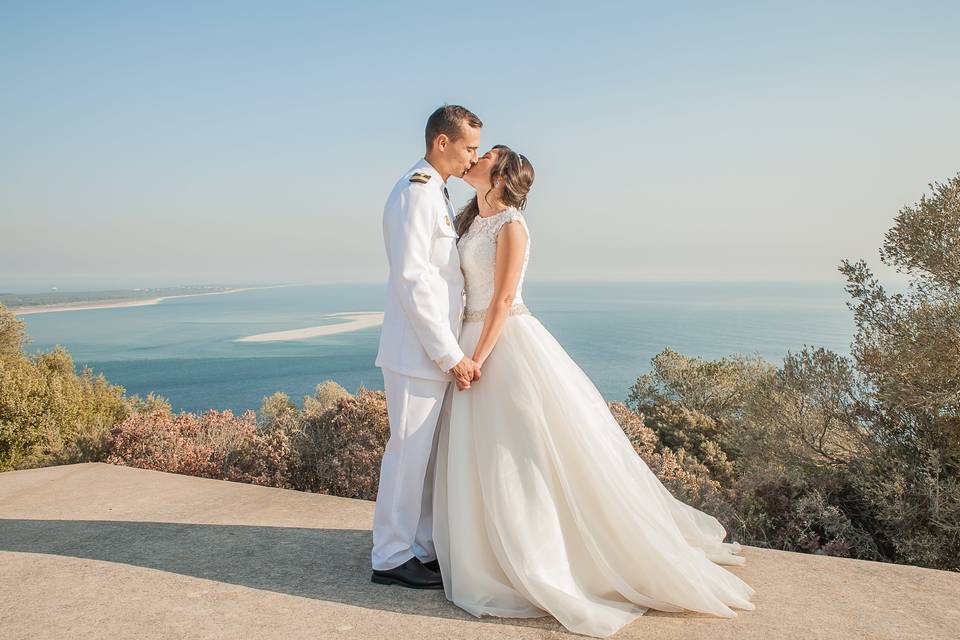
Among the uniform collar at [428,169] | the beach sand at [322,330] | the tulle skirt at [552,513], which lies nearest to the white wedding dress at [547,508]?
the tulle skirt at [552,513]

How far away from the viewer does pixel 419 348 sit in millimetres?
3107

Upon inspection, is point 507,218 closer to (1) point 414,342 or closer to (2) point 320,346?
(1) point 414,342

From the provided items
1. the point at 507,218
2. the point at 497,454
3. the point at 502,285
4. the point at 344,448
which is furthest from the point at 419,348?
the point at 344,448

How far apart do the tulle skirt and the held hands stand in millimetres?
60

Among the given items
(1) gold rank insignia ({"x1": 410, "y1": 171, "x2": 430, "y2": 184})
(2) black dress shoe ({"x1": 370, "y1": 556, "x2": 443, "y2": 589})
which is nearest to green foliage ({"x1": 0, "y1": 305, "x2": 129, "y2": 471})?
(2) black dress shoe ({"x1": 370, "y1": 556, "x2": 443, "y2": 589})

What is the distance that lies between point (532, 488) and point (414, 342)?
2.74 feet

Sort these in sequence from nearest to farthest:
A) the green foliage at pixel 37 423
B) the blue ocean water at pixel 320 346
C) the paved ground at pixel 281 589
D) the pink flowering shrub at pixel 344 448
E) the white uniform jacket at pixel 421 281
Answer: the paved ground at pixel 281 589
the white uniform jacket at pixel 421 281
the pink flowering shrub at pixel 344 448
the green foliage at pixel 37 423
the blue ocean water at pixel 320 346

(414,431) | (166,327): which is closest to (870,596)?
(414,431)

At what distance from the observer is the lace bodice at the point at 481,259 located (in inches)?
124

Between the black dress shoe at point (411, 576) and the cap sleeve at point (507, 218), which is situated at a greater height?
the cap sleeve at point (507, 218)

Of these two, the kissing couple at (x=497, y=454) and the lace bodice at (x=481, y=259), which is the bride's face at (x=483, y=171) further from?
the lace bodice at (x=481, y=259)

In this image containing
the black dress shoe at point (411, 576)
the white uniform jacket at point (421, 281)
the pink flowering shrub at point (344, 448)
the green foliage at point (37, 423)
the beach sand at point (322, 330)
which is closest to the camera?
the white uniform jacket at point (421, 281)

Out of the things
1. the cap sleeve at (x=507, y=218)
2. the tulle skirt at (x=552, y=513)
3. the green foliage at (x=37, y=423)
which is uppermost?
the cap sleeve at (x=507, y=218)

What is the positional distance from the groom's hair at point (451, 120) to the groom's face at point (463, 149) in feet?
0.06
